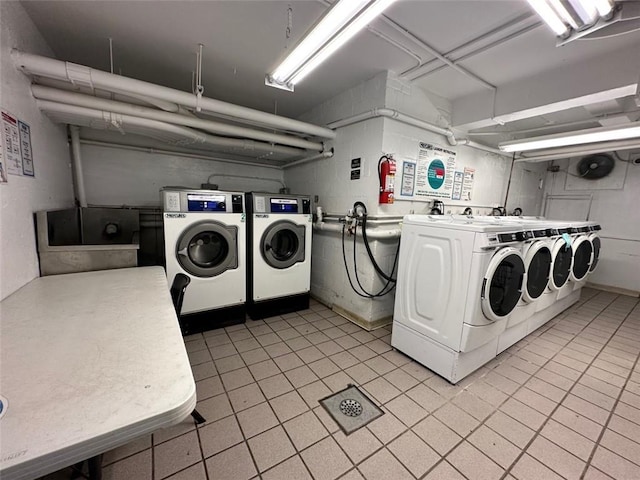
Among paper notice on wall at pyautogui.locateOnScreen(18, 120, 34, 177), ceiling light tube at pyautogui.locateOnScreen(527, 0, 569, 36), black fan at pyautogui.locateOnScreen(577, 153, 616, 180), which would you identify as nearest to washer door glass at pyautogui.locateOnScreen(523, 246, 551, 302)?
ceiling light tube at pyautogui.locateOnScreen(527, 0, 569, 36)

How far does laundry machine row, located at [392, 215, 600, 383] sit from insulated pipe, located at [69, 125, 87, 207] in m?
3.65

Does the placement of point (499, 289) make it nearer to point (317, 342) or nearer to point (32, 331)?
point (317, 342)

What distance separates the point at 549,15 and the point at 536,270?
2.07 meters

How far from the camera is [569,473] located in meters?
1.35

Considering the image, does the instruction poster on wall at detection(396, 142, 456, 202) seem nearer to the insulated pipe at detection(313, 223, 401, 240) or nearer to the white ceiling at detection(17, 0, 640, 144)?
the insulated pipe at detection(313, 223, 401, 240)

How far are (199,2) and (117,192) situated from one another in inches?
104

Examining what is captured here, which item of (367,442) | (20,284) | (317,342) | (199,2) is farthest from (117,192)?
(367,442)

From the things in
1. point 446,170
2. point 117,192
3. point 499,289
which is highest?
point 446,170

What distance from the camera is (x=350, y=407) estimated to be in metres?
1.73

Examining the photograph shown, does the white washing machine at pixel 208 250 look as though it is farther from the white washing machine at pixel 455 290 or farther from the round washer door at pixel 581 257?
the round washer door at pixel 581 257

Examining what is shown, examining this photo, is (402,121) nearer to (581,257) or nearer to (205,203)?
(205,203)

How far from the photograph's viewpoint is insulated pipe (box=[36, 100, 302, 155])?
6.45 feet

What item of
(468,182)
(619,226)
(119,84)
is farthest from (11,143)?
(619,226)

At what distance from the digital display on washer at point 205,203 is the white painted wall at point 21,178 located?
1022 millimetres
